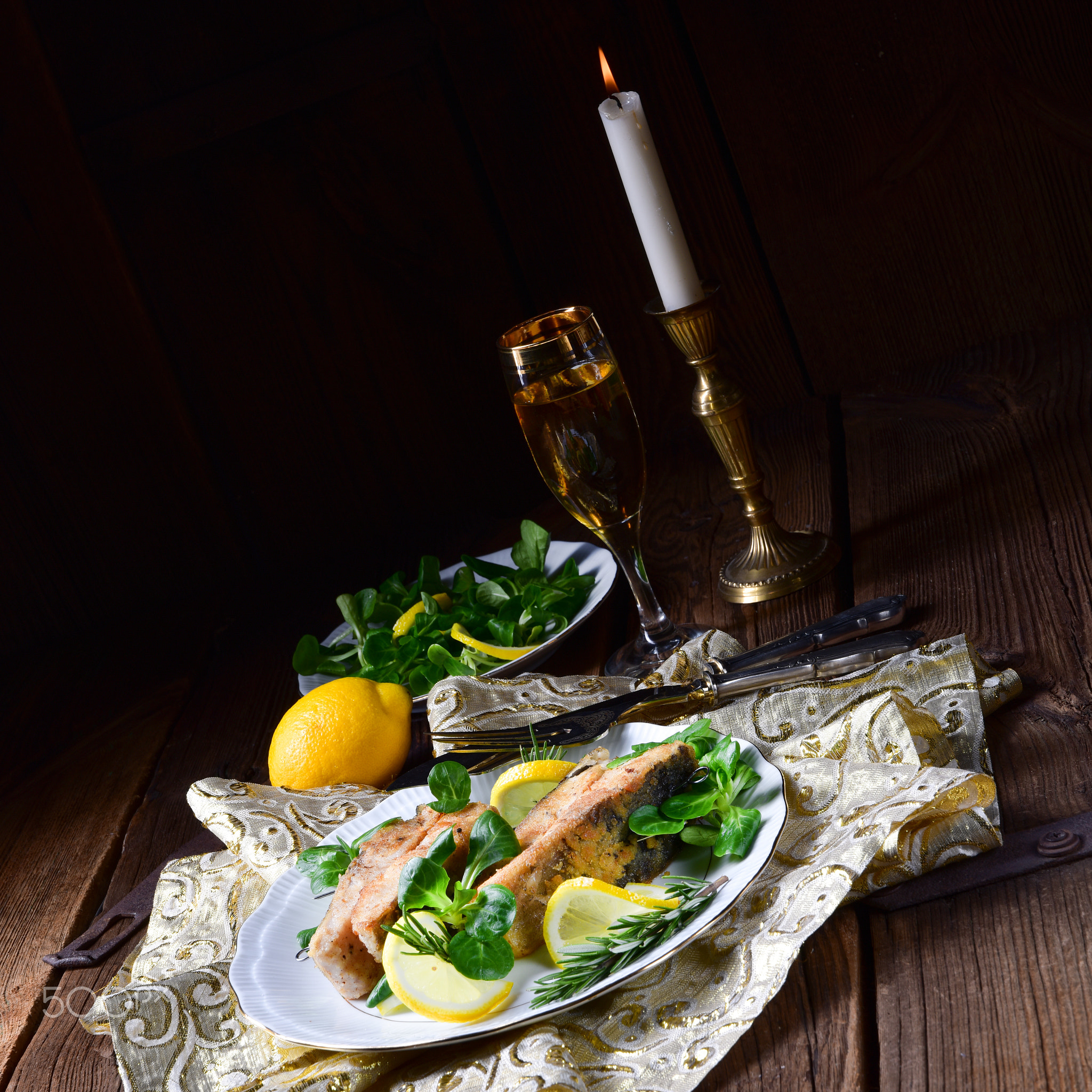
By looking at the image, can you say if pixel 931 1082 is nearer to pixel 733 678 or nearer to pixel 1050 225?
pixel 733 678

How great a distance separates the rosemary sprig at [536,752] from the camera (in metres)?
0.87

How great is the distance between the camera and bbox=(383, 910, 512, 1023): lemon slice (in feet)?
2.06

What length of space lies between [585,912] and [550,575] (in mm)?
723

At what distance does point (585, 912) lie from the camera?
648 mm

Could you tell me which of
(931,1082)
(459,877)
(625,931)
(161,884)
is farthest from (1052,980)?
(161,884)

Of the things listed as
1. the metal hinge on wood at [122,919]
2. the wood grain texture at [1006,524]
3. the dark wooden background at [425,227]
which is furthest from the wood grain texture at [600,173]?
the metal hinge on wood at [122,919]

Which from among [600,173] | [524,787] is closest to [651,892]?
[524,787]

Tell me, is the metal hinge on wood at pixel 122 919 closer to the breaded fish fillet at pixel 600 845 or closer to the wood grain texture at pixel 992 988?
the breaded fish fillet at pixel 600 845

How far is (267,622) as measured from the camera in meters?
1.74

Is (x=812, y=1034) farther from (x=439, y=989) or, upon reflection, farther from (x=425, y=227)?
(x=425, y=227)

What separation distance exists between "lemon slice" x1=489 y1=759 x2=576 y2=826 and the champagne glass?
318 mm

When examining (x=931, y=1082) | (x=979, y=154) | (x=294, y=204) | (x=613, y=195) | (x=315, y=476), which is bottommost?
(x=931, y=1082)

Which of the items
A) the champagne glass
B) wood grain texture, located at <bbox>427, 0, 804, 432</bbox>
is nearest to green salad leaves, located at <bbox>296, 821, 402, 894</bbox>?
the champagne glass

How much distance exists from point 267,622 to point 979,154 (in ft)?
4.18
